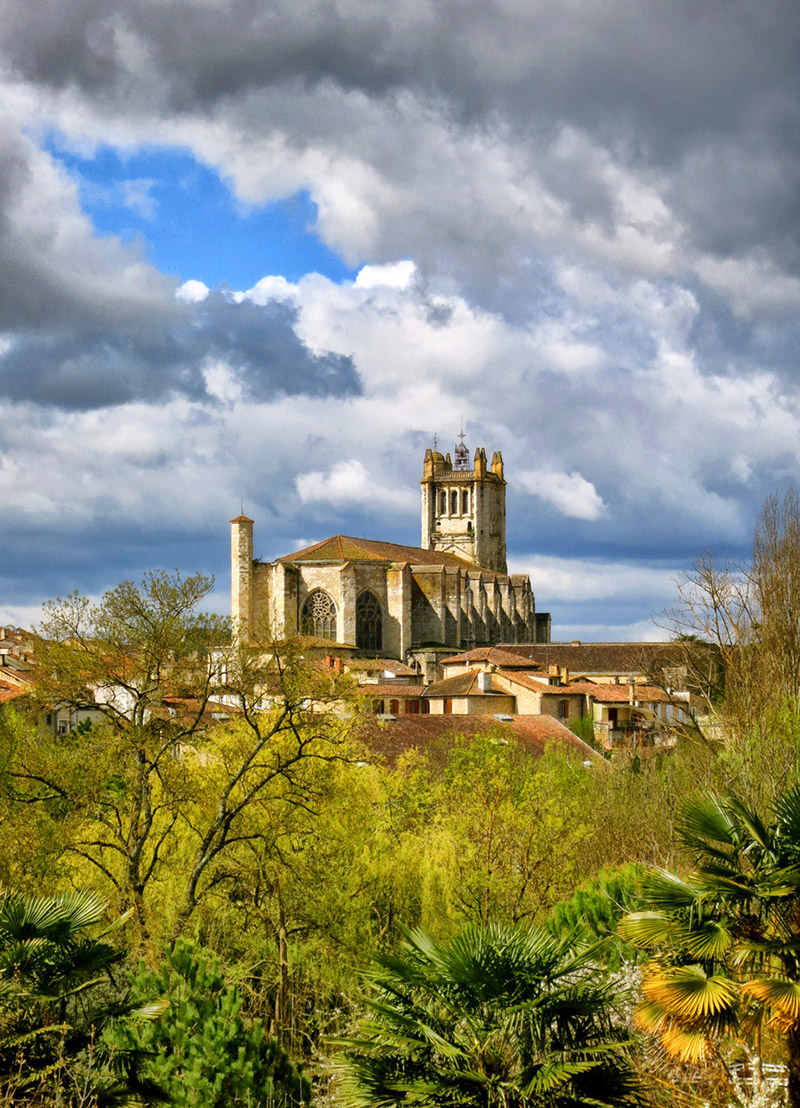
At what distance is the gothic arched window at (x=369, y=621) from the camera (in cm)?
7288

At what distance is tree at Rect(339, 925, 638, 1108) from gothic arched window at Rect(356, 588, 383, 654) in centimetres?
6487

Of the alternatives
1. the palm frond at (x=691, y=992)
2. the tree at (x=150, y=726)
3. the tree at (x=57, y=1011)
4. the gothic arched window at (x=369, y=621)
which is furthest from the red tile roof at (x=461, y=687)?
the palm frond at (x=691, y=992)

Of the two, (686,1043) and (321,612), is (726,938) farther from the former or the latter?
(321,612)

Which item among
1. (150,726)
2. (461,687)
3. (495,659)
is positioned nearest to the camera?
(150,726)

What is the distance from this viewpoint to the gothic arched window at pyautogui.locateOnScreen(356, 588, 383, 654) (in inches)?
2869

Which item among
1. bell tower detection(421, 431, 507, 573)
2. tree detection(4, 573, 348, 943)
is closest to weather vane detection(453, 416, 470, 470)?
bell tower detection(421, 431, 507, 573)

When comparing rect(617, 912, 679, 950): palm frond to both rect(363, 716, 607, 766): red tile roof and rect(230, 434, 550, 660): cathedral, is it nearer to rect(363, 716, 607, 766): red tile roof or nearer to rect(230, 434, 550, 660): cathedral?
rect(363, 716, 607, 766): red tile roof

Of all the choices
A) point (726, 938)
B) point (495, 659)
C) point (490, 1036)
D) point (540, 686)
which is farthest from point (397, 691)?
point (490, 1036)

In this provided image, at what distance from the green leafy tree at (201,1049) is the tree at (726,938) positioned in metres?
3.42

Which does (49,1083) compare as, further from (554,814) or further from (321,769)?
(554,814)

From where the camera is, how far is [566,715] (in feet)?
171

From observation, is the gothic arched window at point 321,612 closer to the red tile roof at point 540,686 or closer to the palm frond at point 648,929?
the red tile roof at point 540,686

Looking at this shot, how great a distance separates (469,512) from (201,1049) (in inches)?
3687

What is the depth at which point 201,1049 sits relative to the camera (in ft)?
30.8
